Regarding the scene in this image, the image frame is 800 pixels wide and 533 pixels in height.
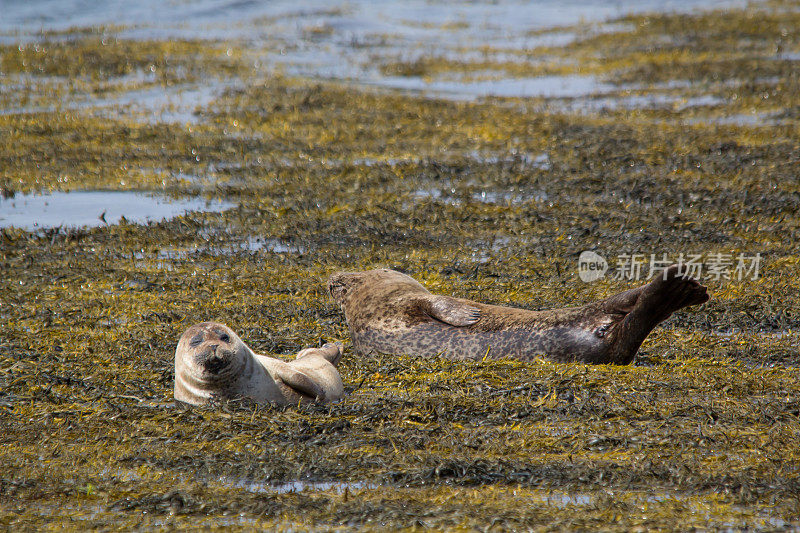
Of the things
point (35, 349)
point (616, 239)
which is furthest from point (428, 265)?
point (35, 349)

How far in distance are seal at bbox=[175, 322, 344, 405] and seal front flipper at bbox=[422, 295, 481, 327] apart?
1187 millimetres

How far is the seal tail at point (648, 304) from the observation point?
5453 millimetres

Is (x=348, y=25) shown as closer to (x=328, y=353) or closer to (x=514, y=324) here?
(x=514, y=324)

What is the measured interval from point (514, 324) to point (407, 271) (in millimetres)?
2589

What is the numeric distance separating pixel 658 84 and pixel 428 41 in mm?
6467

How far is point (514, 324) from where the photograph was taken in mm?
6559

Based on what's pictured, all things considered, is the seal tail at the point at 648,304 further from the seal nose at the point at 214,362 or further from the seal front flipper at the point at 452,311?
the seal nose at the point at 214,362

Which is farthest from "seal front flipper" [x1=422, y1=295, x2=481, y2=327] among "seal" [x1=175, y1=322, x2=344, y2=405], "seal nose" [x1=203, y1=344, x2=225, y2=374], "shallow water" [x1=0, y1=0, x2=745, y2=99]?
"shallow water" [x1=0, y1=0, x2=745, y2=99]

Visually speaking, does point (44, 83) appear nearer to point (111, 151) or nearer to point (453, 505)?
point (111, 151)

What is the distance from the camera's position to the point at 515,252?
9.52m

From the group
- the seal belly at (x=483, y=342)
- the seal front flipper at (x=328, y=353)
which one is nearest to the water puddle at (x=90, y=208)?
the seal belly at (x=483, y=342)

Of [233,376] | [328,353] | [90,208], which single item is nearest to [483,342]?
[328,353]

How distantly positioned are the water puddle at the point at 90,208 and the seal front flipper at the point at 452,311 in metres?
5.08

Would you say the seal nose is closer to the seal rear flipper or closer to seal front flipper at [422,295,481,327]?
the seal rear flipper
